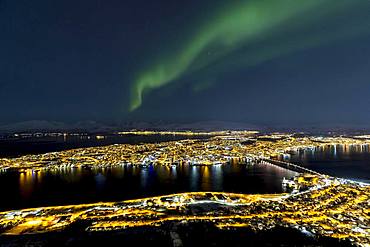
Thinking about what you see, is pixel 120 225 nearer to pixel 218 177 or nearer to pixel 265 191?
pixel 265 191

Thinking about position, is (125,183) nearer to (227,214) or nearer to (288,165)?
(227,214)

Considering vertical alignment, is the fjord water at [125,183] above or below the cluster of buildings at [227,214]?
below

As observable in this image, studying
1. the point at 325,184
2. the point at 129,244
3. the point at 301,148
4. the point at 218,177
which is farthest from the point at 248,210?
the point at 301,148

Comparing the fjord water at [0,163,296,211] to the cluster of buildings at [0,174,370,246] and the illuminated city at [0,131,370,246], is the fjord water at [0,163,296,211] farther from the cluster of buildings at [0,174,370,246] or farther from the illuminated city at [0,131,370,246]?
the cluster of buildings at [0,174,370,246]

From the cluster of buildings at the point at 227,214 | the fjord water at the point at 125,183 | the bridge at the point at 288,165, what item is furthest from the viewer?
the bridge at the point at 288,165

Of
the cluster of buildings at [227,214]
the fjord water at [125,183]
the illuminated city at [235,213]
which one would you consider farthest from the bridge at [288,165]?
the cluster of buildings at [227,214]

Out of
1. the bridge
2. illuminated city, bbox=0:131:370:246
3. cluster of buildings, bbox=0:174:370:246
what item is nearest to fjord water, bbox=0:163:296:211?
the bridge

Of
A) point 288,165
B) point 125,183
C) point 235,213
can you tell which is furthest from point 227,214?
point 288,165

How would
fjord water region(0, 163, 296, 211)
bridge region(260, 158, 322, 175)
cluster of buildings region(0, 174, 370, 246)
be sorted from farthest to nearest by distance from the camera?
bridge region(260, 158, 322, 175), fjord water region(0, 163, 296, 211), cluster of buildings region(0, 174, 370, 246)

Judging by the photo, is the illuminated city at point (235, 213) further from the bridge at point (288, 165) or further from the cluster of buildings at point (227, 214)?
the bridge at point (288, 165)
